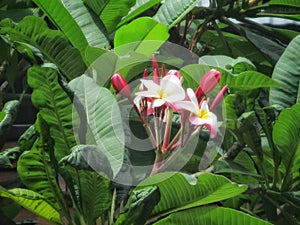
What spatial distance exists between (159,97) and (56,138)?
162 mm

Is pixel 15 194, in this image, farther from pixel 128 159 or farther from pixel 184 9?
pixel 184 9

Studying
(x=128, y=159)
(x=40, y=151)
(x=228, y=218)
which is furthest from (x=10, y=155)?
(x=228, y=218)

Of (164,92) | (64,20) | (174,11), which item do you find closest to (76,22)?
(64,20)

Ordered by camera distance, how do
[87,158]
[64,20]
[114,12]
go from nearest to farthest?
[87,158], [64,20], [114,12]

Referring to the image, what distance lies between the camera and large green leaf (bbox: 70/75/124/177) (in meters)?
0.67

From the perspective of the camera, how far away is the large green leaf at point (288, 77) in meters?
→ 0.86

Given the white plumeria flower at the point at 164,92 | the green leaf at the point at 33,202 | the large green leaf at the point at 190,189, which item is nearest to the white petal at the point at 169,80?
the white plumeria flower at the point at 164,92

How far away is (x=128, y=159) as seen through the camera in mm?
670

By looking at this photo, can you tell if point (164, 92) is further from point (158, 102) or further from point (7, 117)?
point (7, 117)

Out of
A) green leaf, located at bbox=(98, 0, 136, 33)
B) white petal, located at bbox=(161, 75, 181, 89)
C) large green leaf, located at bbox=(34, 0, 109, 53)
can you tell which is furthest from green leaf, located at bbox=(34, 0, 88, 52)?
white petal, located at bbox=(161, 75, 181, 89)

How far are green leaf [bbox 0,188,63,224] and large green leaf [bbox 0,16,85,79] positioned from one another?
0.68ft

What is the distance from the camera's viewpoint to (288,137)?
76 cm

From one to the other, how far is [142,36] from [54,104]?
17 cm

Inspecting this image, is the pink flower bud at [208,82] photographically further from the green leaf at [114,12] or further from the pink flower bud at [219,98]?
the green leaf at [114,12]
